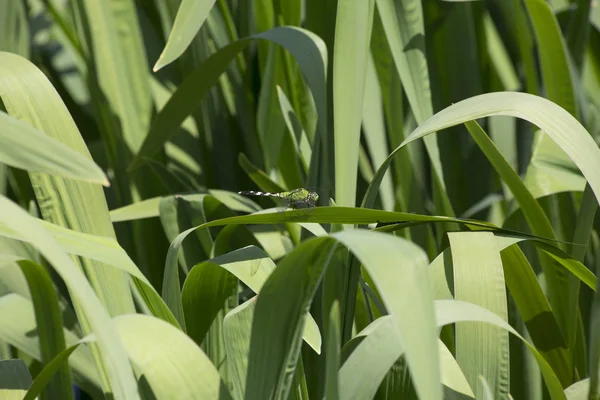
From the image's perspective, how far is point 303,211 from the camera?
48 cm

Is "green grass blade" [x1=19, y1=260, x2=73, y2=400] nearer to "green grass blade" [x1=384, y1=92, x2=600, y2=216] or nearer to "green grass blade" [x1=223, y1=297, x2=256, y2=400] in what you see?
"green grass blade" [x1=223, y1=297, x2=256, y2=400]

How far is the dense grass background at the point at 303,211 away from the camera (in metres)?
0.38

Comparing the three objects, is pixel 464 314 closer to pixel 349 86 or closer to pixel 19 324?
pixel 349 86

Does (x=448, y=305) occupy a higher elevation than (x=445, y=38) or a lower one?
lower

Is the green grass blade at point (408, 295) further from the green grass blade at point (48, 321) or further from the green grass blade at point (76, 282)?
the green grass blade at point (48, 321)

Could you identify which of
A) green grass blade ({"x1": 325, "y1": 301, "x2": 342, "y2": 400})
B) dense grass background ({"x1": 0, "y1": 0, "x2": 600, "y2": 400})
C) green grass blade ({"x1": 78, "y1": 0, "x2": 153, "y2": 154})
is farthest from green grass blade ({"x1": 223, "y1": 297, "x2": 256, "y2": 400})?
green grass blade ({"x1": 78, "y1": 0, "x2": 153, "y2": 154})

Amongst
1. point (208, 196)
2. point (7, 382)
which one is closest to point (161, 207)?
point (208, 196)

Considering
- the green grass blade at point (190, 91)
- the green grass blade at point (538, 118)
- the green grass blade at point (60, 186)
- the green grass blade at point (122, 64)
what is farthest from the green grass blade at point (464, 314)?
the green grass blade at point (122, 64)

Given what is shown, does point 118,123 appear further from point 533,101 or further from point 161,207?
point 533,101

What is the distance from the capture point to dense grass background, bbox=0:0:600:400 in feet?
1.23

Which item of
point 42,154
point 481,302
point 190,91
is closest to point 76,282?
point 42,154

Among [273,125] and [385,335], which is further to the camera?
[273,125]

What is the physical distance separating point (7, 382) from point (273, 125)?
1.38 feet

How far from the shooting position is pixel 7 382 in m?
0.48
